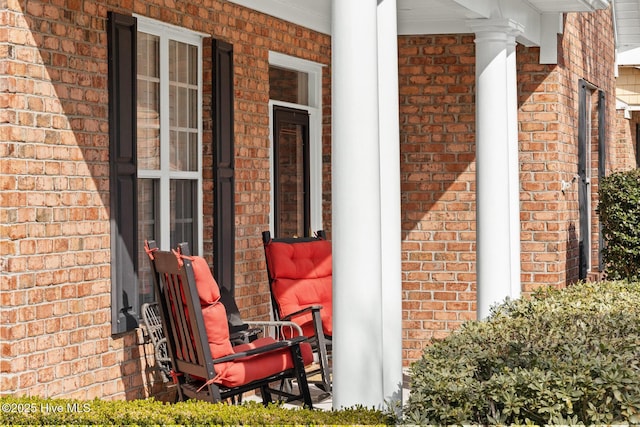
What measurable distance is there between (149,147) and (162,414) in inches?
110

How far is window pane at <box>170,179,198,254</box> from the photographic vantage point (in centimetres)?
722

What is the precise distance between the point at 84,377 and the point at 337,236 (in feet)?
6.47

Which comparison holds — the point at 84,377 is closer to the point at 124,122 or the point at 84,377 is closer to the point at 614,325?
the point at 124,122

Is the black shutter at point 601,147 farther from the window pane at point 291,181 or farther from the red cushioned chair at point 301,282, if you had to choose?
the red cushioned chair at point 301,282

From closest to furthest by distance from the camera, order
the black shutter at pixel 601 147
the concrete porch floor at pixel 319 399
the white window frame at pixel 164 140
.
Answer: the white window frame at pixel 164 140 < the concrete porch floor at pixel 319 399 < the black shutter at pixel 601 147

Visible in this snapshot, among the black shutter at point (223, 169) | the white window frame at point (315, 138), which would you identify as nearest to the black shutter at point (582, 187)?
the white window frame at point (315, 138)

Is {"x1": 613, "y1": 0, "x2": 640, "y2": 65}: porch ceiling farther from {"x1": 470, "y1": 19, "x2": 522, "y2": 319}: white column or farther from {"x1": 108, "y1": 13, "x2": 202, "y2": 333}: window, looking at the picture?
{"x1": 108, "y1": 13, "x2": 202, "y2": 333}: window

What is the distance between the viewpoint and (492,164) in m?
7.94

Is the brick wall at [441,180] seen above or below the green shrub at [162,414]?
above

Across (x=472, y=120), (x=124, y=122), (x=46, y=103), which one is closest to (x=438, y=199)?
(x=472, y=120)

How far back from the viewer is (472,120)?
9.92 m

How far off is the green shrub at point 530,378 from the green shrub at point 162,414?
15.6 inches

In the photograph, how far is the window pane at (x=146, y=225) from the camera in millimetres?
6738

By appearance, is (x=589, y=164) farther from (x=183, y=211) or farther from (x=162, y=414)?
(x=162, y=414)
